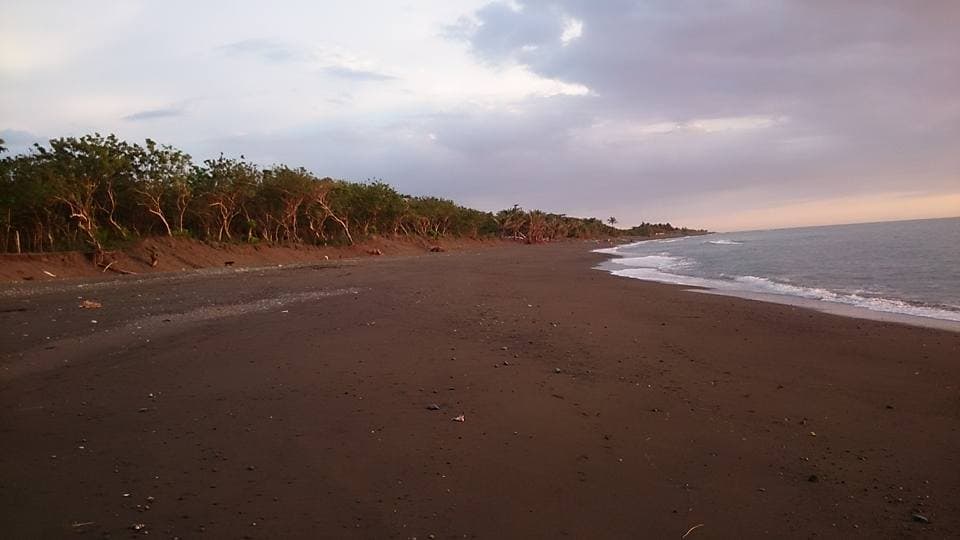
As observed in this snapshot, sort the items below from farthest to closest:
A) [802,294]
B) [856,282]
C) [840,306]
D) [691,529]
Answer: [856,282] < [802,294] < [840,306] < [691,529]

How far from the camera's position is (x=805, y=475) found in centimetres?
466

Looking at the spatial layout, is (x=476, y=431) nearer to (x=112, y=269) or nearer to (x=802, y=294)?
(x=802, y=294)

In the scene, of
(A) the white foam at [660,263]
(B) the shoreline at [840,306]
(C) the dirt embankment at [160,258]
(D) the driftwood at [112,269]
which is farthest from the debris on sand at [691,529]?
(D) the driftwood at [112,269]

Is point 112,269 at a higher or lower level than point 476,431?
higher

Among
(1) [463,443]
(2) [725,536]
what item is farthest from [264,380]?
(2) [725,536]

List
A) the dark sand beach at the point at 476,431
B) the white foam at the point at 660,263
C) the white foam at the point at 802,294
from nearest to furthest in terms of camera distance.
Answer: the dark sand beach at the point at 476,431
the white foam at the point at 802,294
the white foam at the point at 660,263

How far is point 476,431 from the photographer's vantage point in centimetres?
546

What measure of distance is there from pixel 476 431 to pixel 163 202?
35.9 m

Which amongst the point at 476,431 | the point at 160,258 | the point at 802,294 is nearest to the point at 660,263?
the point at 802,294

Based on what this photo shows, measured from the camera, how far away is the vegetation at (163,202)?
90.3 feet

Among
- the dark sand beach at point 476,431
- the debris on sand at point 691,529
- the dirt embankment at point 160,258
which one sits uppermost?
A: the dirt embankment at point 160,258

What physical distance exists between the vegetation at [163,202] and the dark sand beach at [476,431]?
2188 cm

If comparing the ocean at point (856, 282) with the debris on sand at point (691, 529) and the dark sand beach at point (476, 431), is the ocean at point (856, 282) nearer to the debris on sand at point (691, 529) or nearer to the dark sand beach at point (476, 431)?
the dark sand beach at point (476, 431)

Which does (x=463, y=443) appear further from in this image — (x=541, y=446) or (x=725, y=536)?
(x=725, y=536)
